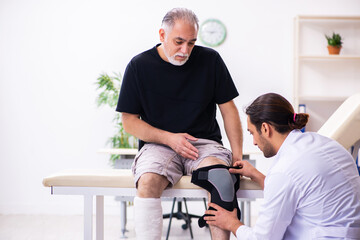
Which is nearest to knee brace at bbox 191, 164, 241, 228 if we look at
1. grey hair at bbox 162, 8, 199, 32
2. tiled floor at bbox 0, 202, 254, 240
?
grey hair at bbox 162, 8, 199, 32

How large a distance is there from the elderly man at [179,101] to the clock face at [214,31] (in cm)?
220

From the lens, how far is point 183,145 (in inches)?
62.2

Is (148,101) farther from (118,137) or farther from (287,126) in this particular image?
(118,137)

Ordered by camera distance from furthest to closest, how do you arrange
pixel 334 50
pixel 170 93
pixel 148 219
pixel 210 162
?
1. pixel 334 50
2. pixel 170 93
3. pixel 210 162
4. pixel 148 219

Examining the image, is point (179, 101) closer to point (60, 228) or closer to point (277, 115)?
point (277, 115)

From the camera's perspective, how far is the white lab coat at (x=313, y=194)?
1.18 metres

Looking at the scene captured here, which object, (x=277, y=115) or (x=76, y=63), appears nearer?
(x=277, y=115)

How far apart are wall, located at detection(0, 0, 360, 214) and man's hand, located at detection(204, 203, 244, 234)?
2.55 m

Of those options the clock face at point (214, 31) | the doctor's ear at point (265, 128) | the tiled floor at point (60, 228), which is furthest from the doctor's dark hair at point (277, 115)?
the clock face at point (214, 31)

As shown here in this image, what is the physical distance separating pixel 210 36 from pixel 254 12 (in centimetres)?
47

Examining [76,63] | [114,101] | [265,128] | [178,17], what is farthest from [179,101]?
[76,63]

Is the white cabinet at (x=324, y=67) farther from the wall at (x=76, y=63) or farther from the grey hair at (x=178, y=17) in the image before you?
the grey hair at (x=178, y=17)

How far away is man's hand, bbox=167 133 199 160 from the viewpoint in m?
1.58

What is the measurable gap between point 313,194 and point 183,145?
0.56 m
